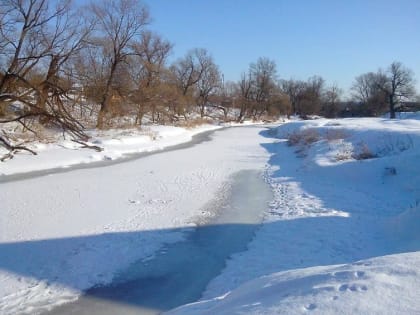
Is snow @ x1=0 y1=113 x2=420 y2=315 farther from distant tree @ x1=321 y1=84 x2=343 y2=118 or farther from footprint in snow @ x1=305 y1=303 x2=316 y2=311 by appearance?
distant tree @ x1=321 y1=84 x2=343 y2=118

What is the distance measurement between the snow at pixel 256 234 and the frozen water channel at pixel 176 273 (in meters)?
0.22

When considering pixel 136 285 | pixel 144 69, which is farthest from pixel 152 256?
pixel 144 69

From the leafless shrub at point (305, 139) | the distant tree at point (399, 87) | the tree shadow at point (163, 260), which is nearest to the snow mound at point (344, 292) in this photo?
the tree shadow at point (163, 260)

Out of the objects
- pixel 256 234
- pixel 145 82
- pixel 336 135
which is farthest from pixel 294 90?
pixel 256 234

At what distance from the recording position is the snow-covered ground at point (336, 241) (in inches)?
111

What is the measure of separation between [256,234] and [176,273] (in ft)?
7.30

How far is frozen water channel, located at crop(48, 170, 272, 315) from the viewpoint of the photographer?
479 centimetres

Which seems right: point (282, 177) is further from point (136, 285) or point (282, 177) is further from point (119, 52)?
point (119, 52)

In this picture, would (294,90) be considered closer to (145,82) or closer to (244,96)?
(244,96)

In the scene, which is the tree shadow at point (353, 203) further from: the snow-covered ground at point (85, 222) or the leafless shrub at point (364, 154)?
the snow-covered ground at point (85, 222)

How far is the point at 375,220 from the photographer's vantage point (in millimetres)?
8055

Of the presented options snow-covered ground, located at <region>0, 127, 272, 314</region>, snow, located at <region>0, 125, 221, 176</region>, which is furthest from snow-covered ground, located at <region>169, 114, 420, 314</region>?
snow, located at <region>0, 125, 221, 176</region>

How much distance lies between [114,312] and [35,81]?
19108 mm

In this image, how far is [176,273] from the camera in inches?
227
